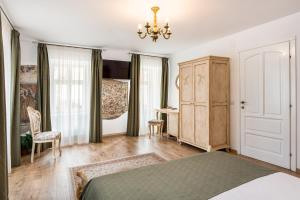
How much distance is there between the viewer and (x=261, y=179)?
54.2 inches

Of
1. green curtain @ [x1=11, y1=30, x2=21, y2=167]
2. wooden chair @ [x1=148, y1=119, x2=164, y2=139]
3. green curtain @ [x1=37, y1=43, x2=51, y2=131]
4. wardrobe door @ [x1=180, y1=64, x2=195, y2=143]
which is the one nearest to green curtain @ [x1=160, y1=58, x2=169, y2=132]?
wooden chair @ [x1=148, y1=119, x2=164, y2=139]

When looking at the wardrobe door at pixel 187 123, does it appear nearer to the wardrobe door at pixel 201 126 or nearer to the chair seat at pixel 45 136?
the wardrobe door at pixel 201 126

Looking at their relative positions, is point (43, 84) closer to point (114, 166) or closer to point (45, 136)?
point (45, 136)

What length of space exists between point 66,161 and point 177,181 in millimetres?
2861

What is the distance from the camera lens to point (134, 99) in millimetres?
5461

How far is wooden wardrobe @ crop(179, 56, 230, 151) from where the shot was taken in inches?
151

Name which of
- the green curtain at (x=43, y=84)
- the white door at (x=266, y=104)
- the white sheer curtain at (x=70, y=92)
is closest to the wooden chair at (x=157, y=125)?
the white sheer curtain at (x=70, y=92)

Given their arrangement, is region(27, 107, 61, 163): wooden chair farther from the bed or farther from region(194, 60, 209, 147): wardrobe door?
region(194, 60, 209, 147): wardrobe door

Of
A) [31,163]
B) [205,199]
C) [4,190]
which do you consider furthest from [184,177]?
[31,163]

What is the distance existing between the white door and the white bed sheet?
2.20 meters

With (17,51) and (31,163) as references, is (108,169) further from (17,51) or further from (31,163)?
(17,51)

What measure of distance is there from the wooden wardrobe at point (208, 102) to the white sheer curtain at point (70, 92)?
8.74 feet

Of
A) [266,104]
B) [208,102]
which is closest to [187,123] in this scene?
[208,102]

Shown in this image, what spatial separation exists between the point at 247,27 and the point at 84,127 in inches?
174
